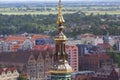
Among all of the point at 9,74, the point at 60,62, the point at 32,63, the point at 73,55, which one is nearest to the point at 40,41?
the point at 73,55

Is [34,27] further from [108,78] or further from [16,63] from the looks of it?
[108,78]

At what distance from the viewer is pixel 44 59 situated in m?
59.5

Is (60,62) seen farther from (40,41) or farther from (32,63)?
(40,41)

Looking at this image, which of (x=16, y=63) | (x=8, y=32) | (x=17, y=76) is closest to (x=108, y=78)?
(x=17, y=76)

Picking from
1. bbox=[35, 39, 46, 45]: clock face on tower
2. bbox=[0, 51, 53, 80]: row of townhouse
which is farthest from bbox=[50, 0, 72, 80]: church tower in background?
bbox=[35, 39, 46, 45]: clock face on tower

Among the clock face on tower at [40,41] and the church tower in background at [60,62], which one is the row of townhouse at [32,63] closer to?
the clock face on tower at [40,41]

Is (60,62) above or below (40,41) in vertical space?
above

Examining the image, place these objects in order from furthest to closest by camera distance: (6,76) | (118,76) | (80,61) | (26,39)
Answer: (26,39) < (80,61) < (6,76) < (118,76)

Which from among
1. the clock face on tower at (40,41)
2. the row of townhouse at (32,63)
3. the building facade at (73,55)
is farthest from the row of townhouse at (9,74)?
the clock face on tower at (40,41)

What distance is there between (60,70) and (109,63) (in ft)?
176

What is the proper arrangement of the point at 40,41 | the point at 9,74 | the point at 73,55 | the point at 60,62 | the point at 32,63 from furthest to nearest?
the point at 40,41, the point at 73,55, the point at 32,63, the point at 9,74, the point at 60,62

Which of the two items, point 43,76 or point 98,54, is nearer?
point 43,76

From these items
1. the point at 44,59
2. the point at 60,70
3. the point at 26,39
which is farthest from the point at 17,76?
the point at 60,70

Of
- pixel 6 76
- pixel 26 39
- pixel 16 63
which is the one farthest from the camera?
pixel 26 39
